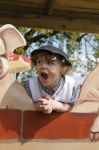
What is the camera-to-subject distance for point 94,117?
183 cm

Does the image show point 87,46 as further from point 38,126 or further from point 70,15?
point 38,126

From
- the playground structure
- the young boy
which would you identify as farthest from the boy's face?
the playground structure

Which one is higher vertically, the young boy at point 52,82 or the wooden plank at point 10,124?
the young boy at point 52,82

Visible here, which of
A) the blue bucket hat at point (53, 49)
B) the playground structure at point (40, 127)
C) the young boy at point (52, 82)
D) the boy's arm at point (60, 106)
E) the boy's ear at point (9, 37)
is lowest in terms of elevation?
the playground structure at point (40, 127)

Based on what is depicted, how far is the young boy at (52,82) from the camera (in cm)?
176

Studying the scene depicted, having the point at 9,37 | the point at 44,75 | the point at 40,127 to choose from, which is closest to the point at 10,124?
the point at 40,127

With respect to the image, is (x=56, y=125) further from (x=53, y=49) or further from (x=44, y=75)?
(x=53, y=49)

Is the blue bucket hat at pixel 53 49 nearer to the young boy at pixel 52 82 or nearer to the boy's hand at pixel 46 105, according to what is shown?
the young boy at pixel 52 82

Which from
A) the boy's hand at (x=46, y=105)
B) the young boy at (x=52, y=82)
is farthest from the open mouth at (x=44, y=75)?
the boy's hand at (x=46, y=105)

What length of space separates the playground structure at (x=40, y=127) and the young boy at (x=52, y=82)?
5 centimetres

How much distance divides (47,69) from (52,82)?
0.06m

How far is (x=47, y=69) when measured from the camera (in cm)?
175

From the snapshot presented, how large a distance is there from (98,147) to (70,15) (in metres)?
1.52

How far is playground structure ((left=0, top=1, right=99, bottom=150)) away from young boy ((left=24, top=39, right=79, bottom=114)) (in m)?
0.05
